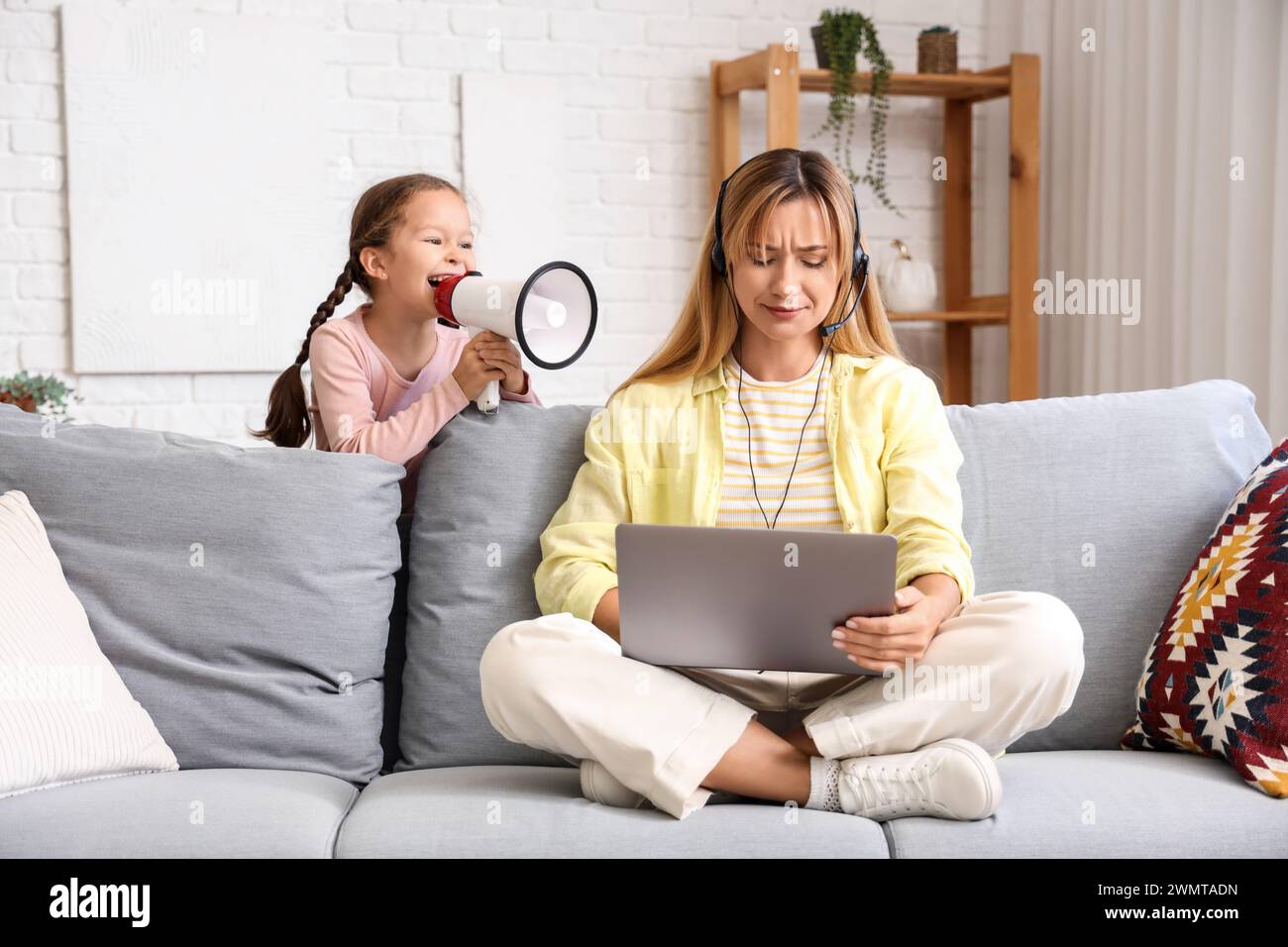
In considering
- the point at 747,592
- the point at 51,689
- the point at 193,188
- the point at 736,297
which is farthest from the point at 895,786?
the point at 193,188

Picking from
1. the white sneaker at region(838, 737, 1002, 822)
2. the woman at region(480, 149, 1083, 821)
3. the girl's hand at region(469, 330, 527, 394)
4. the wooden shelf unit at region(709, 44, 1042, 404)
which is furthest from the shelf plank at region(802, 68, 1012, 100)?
the white sneaker at region(838, 737, 1002, 822)

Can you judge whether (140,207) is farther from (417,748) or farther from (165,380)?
(417,748)

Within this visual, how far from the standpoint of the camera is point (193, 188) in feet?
11.7

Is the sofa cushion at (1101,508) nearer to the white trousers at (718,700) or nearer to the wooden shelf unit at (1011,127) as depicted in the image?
the white trousers at (718,700)

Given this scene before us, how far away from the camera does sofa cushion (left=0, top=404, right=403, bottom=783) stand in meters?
1.77

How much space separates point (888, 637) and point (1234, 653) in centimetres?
47

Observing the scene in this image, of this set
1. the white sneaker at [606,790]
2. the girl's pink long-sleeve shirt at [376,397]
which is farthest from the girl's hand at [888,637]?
the girl's pink long-sleeve shirt at [376,397]

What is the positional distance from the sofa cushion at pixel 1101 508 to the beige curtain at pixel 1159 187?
108 centimetres

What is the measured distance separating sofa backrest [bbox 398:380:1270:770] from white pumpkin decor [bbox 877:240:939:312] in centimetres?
191

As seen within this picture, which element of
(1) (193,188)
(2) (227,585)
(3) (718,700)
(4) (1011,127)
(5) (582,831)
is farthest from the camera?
(4) (1011,127)

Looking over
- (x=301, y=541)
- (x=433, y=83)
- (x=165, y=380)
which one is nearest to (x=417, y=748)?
(x=301, y=541)

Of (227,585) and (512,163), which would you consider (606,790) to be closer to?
(227,585)
